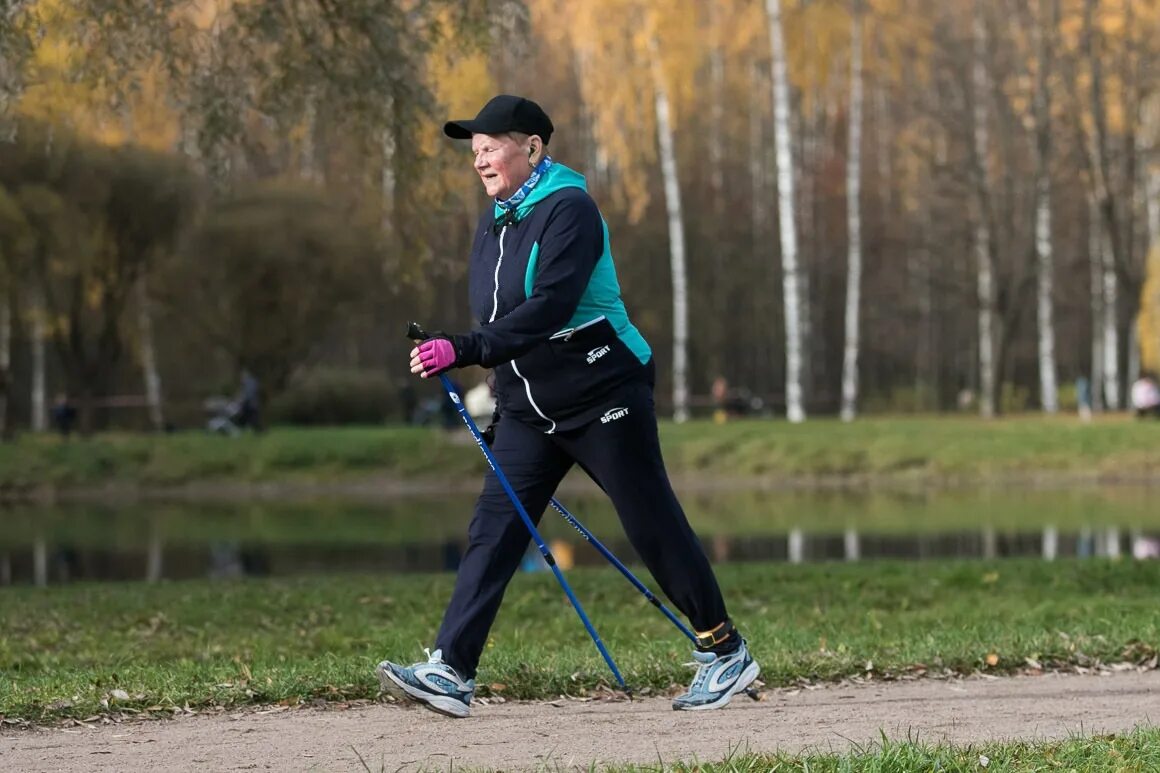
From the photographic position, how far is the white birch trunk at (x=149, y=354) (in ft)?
146

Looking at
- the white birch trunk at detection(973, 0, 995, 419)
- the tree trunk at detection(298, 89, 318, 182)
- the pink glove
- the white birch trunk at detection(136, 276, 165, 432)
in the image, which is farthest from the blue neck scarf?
the white birch trunk at detection(973, 0, 995, 419)

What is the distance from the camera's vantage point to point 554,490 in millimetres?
7414

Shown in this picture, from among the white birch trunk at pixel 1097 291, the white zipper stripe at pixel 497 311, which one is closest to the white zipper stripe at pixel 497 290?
the white zipper stripe at pixel 497 311

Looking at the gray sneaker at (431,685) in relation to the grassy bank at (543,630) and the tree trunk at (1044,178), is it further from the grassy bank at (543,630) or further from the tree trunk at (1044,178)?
the tree trunk at (1044,178)

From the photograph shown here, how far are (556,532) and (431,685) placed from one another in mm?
20072

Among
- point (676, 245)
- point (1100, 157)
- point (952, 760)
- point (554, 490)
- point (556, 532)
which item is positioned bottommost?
point (556, 532)

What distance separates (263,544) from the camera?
24781 millimetres

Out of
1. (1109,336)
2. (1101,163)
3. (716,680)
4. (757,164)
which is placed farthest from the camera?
(757,164)

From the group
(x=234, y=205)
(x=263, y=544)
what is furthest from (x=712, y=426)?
(x=263, y=544)

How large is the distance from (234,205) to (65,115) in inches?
1109

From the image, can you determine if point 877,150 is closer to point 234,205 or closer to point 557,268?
point 234,205

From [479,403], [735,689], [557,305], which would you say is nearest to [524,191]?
[557,305]

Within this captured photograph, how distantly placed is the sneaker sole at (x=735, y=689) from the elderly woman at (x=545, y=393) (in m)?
0.02

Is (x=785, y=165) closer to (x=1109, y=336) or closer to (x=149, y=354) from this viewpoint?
(x=1109, y=336)
